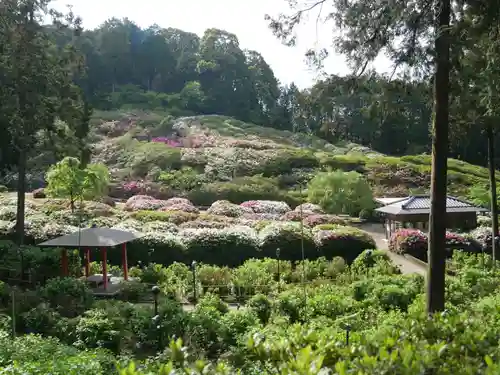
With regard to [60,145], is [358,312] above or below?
below

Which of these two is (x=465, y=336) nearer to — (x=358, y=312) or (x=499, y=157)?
(x=358, y=312)

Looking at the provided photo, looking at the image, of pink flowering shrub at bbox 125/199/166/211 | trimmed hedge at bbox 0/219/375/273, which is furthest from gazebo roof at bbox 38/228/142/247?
pink flowering shrub at bbox 125/199/166/211

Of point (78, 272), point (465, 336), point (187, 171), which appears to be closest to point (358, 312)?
point (465, 336)

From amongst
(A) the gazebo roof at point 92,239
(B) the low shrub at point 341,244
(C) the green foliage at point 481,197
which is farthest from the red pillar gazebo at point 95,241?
(C) the green foliage at point 481,197

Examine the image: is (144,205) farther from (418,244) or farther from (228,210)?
(418,244)

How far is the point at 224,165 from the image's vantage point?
42.7m

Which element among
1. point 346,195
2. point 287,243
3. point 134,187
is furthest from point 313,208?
point 134,187

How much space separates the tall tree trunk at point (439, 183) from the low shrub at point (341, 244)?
9.40 meters

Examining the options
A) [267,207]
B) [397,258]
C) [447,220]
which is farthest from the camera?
[267,207]

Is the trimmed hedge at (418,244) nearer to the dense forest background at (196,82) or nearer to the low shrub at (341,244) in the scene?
the low shrub at (341,244)

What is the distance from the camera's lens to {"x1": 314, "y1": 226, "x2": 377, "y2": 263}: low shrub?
19.4m

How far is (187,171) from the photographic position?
39688mm

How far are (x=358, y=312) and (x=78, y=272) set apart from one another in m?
9.77

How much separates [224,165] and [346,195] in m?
14.1
